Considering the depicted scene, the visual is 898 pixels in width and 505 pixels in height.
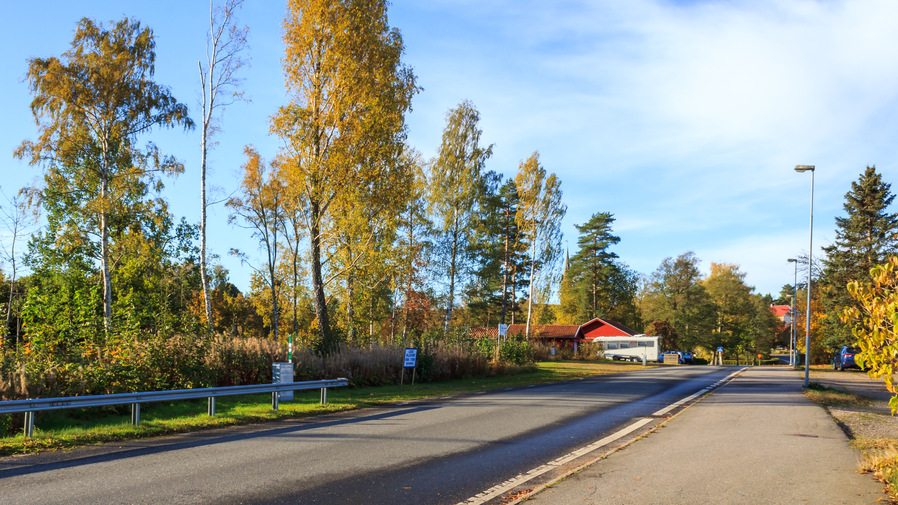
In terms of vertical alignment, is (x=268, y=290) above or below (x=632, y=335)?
above

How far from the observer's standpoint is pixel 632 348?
2530 inches

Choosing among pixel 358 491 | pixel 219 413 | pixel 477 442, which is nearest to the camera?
pixel 358 491

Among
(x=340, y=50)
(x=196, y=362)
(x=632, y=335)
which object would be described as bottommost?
(x=632, y=335)

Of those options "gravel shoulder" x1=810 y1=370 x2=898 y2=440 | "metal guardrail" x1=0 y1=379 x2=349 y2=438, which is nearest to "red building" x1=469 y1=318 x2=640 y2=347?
"gravel shoulder" x1=810 y1=370 x2=898 y2=440

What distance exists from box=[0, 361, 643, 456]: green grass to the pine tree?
44.1 meters

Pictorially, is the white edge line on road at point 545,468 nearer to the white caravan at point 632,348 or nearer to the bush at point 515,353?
the bush at point 515,353

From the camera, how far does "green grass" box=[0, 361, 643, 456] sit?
8.95 m

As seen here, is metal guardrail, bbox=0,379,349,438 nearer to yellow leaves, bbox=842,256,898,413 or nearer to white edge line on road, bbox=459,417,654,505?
white edge line on road, bbox=459,417,654,505

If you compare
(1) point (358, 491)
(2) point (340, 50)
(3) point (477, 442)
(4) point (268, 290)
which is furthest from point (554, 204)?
(1) point (358, 491)

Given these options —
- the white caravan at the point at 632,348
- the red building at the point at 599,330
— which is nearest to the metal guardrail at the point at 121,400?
the white caravan at the point at 632,348

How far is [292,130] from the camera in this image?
839 inches

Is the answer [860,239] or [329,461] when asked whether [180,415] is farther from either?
[860,239]

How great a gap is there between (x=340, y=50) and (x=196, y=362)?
41.7ft

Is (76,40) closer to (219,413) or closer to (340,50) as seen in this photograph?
(340,50)
